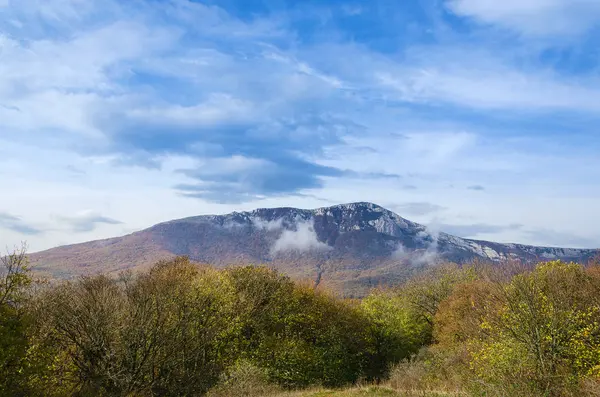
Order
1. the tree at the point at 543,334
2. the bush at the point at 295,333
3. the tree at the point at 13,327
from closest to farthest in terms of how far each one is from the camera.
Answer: the tree at the point at 13,327
the tree at the point at 543,334
the bush at the point at 295,333

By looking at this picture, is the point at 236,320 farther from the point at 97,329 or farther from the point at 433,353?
the point at 433,353

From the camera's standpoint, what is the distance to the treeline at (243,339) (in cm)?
2077

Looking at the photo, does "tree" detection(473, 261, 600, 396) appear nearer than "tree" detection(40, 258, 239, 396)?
Yes

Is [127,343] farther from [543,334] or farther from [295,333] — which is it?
[543,334]

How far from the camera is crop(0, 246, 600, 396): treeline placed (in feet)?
68.1

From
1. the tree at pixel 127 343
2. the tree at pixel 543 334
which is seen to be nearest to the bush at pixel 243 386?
the tree at pixel 127 343

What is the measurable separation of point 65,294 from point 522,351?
100ft

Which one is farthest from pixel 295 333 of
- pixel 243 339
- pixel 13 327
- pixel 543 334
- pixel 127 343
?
pixel 13 327

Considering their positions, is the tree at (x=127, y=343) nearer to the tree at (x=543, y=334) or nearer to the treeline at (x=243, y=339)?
the treeline at (x=243, y=339)

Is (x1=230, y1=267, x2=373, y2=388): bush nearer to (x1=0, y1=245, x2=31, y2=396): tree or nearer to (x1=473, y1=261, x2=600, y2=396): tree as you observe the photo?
(x1=473, y1=261, x2=600, y2=396): tree

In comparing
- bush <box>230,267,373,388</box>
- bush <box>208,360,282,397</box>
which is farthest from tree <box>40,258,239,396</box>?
bush <box>230,267,373,388</box>

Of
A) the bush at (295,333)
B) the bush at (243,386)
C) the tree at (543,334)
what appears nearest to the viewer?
the tree at (543,334)

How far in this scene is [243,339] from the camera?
40.0m

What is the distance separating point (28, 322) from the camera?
2042 cm
